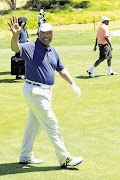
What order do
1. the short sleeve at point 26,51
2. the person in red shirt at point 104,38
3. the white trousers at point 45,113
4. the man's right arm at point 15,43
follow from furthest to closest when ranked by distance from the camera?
the person in red shirt at point 104,38 < the white trousers at point 45,113 < the short sleeve at point 26,51 < the man's right arm at point 15,43

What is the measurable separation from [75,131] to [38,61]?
2503 millimetres

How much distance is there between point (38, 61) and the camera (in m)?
5.39

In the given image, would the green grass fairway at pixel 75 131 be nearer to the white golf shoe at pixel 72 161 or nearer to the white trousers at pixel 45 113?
the white golf shoe at pixel 72 161

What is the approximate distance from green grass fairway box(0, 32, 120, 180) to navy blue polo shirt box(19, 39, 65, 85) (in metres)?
1.39

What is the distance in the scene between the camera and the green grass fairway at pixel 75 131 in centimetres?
555

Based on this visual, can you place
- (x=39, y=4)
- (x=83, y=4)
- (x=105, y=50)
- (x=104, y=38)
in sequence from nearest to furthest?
1. (x=104, y=38)
2. (x=105, y=50)
3. (x=39, y=4)
4. (x=83, y=4)

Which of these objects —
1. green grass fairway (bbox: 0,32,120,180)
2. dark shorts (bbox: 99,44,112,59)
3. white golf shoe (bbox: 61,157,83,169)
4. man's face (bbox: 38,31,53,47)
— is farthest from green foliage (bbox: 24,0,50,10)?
white golf shoe (bbox: 61,157,83,169)

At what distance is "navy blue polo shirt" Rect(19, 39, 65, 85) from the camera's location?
5.36 metres

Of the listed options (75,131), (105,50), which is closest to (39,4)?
(105,50)

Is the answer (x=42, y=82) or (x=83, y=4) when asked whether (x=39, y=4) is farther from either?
(x=42, y=82)

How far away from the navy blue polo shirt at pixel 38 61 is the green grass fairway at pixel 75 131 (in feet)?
4.56

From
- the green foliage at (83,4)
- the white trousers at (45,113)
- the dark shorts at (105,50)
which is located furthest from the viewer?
the green foliage at (83,4)

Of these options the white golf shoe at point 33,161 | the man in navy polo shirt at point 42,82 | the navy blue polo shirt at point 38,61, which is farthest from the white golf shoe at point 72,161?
the navy blue polo shirt at point 38,61

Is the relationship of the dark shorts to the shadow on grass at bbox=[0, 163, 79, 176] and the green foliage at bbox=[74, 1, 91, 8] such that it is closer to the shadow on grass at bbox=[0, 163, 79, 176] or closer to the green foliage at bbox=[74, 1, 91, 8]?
the shadow on grass at bbox=[0, 163, 79, 176]
